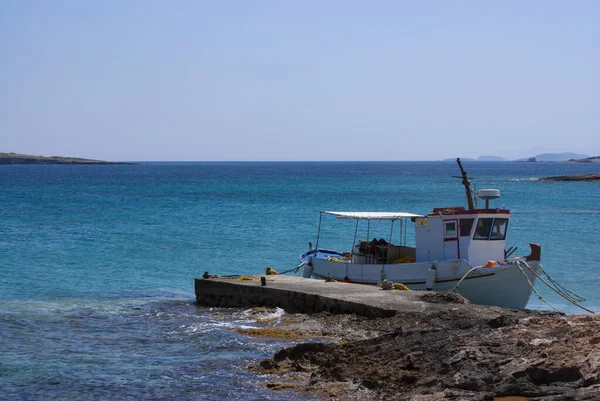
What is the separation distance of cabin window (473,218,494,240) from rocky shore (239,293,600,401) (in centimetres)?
525

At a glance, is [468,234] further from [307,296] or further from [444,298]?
[307,296]

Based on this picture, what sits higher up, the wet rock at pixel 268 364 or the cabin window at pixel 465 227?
the cabin window at pixel 465 227

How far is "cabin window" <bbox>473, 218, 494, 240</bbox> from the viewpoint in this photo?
2188 cm

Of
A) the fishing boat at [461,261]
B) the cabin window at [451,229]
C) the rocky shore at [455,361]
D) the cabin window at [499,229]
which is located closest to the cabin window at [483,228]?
the fishing boat at [461,261]

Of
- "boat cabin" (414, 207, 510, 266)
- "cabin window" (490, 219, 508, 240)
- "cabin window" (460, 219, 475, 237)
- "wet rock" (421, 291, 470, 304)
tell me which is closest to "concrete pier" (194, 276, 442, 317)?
"wet rock" (421, 291, 470, 304)

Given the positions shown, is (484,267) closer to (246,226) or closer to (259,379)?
(259,379)

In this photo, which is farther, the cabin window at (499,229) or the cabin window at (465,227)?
the cabin window at (499,229)

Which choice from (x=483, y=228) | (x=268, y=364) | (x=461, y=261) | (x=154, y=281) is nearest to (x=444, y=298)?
(x=461, y=261)

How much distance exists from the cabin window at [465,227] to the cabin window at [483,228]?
19cm

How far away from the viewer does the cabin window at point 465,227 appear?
21875 mm

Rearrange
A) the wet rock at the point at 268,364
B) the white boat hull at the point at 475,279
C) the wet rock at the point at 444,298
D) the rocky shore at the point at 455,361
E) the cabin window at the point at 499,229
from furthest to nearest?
the cabin window at the point at 499,229, the white boat hull at the point at 475,279, the wet rock at the point at 444,298, the wet rock at the point at 268,364, the rocky shore at the point at 455,361

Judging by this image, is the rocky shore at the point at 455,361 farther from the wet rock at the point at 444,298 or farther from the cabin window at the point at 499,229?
the cabin window at the point at 499,229

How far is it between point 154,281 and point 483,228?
11525 mm

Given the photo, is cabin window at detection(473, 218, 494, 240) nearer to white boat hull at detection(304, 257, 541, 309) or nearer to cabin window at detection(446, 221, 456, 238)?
cabin window at detection(446, 221, 456, 238)
